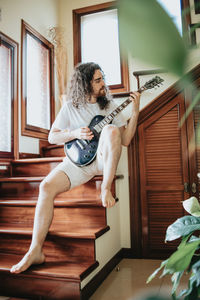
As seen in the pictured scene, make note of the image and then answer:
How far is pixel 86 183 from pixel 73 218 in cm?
30

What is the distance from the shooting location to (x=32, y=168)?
95.7 inches

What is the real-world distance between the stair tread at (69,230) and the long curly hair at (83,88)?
0.88m

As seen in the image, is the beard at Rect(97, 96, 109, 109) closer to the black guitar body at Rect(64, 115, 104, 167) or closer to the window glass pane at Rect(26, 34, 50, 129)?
the black guitar body at Rect(64, 115, 104, 167)

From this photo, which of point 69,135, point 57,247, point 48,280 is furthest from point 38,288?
point 69,135

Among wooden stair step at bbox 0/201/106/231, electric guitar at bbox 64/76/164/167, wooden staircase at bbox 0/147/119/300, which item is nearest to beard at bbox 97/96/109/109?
electric guitar at bbox 64/76/164/167

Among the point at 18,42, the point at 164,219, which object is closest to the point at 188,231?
the point at 164,219

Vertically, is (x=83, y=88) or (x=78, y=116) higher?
(x=83, y=88)

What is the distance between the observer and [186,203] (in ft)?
2.56

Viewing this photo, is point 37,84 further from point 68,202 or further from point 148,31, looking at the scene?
point 148,31

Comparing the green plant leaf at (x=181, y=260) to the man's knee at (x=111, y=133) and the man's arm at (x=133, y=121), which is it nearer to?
the man's knee at (x=111, y=133)

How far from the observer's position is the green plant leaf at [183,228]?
0.70 meters

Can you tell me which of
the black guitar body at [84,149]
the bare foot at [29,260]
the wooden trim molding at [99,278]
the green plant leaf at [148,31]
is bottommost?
the wooden trim molding at [99,278]

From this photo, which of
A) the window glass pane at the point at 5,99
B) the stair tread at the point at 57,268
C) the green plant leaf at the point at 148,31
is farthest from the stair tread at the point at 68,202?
the green plant leaf at the point at 148,31

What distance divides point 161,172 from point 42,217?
115 cm
